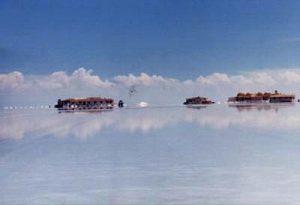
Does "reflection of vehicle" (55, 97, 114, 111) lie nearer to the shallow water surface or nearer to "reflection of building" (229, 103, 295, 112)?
"reflection of building" (229, 103, 295, 112)

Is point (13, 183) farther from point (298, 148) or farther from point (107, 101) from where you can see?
point (107, 101)

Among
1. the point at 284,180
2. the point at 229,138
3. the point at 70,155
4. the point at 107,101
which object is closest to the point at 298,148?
the point at 229,138

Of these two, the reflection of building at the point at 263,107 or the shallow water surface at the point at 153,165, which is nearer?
the shallow water surface at the point at 153,165

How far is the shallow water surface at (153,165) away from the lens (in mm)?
5375

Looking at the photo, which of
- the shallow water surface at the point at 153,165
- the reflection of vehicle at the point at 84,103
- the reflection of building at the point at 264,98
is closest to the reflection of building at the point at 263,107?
the reflection of building at the point at 264,98

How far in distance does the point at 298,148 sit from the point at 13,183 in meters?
3.69

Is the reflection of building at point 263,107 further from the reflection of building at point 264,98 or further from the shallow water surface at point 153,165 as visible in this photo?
the shallow water surface at point 153,165

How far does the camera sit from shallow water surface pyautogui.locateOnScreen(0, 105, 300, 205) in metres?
5.38

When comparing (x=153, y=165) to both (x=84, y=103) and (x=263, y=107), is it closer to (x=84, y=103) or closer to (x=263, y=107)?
(x=84, y=103)

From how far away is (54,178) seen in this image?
6016 mm

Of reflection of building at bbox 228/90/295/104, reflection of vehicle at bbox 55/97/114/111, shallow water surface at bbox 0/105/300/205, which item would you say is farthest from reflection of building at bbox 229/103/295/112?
shallow water surface at bbox 0/105/300/205

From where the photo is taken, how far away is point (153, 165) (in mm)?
6477

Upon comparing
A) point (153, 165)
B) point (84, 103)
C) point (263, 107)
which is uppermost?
point (84, 103)

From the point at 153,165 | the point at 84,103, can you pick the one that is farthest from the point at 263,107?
the point at 153,165
